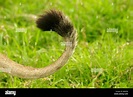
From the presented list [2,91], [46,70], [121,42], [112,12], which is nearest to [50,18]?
[46,70]

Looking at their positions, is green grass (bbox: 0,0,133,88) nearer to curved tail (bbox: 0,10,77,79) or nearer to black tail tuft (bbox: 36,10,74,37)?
curved tail (bbox: 0,10,77,79)

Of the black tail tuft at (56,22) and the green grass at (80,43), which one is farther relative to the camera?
the green grass at (80,43)

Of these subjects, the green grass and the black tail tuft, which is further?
the green grass

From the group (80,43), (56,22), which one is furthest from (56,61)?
(80,43)

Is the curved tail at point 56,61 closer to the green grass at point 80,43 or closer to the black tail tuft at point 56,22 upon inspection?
the black tail tuft at point 56,22

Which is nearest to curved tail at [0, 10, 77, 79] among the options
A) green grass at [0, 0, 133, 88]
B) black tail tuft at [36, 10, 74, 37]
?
black tail tuft at [36, 10, 74, 37]

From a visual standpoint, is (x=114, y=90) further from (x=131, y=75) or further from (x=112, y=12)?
(x=112, y=12)

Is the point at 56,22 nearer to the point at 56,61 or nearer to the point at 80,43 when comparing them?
the point at 56,61

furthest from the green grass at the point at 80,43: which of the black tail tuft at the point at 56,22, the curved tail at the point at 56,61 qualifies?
the black tail tuft at the point at 56,22
